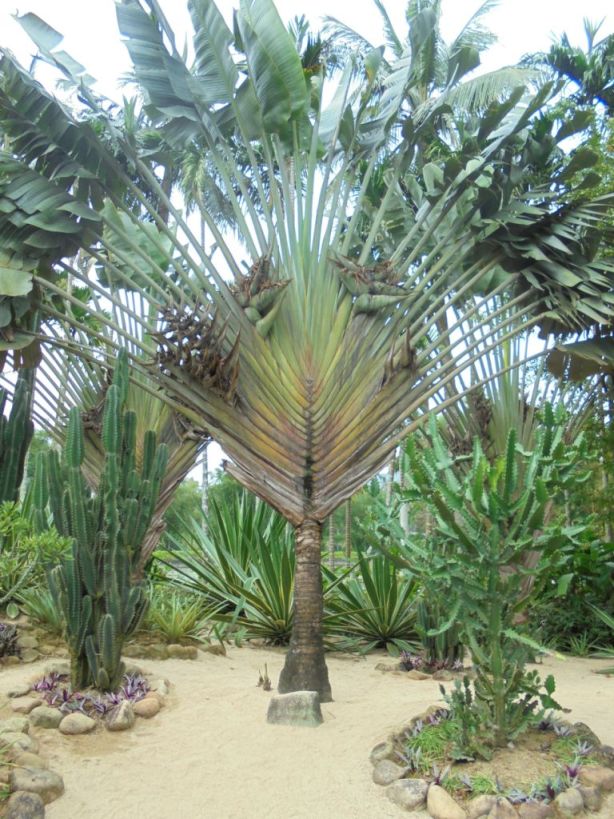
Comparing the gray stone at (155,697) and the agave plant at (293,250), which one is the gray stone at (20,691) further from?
the agave plant at (293,250)

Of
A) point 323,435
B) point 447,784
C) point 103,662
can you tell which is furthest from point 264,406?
point 447,784

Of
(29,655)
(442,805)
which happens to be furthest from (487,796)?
(29,655)

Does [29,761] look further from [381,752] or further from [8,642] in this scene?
[8,642]

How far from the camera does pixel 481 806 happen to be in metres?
3.95

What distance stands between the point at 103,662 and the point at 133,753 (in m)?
0.96

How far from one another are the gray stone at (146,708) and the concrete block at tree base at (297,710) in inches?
36.5

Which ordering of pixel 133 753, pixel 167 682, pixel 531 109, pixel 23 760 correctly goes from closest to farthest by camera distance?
1. pixel 23 760
2. pixel 133 753
3. pixel 167 682
4. pixel 531 109

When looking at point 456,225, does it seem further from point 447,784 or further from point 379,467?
point 447,784

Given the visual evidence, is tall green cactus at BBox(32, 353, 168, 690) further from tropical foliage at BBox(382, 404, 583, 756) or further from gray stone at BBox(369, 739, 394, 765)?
tropical foliage at BBox(382, 404, 583, 756)

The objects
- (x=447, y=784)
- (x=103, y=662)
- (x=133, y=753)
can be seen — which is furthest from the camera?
(x=103, y=662)

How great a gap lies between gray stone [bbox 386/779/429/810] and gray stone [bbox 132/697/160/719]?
2257 millimetres

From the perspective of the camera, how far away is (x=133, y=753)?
17.0ft

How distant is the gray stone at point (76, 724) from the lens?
5.40 meters

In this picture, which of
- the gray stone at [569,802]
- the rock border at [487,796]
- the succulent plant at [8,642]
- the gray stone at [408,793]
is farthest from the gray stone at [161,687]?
the gray stone at [569,802]
